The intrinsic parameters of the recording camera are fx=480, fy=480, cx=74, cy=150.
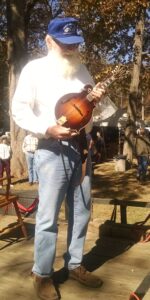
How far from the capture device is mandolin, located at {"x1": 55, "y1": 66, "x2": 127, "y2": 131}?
3.08 metres

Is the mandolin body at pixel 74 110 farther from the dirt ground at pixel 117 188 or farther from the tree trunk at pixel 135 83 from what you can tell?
the tree trunk at pixel 135 83

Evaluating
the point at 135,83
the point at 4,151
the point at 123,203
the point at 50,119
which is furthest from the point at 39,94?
the point at 135,83

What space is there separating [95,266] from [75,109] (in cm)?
143

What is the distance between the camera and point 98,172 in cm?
1772

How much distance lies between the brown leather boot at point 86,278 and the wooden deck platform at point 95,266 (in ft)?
0.12

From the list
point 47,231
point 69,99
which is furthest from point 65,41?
point 47,231

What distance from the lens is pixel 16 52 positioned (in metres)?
15.4

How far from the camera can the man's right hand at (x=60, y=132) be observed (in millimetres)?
3006

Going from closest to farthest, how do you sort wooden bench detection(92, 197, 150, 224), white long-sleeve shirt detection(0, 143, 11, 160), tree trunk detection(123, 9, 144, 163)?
wooden bench detection(92, 197, 150, 224) → white long-sleeve shirt detection(0, 143, 11, 160) → tree trunk detection(123, 9, 144, 163)

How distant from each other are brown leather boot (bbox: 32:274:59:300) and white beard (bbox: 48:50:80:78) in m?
1.40

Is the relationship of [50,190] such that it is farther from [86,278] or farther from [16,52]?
[16,52]

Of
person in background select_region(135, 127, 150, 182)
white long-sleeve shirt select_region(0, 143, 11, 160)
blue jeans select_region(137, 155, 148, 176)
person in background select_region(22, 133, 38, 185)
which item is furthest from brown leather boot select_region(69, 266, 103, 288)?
blue jeans select_region(137, 155, 148, 176)

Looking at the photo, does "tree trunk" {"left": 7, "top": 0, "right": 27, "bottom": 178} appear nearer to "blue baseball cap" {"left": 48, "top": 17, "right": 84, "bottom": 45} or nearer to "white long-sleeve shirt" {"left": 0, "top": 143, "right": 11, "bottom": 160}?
"white long-sleeve shirt" {"left": 0, "top": 143, "right": 11, "bottom": 160}

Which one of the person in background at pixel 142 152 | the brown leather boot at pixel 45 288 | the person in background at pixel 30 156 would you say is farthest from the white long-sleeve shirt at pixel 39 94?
the person in background at pixel 142 152
